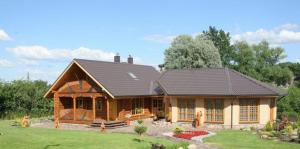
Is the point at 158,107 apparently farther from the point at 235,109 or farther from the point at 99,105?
the point at 235,109

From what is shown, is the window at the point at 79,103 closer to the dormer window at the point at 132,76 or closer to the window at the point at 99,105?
the window at the point at 99,105

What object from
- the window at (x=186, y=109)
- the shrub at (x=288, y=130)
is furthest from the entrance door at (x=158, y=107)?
the shrub at (x=288, y=130)

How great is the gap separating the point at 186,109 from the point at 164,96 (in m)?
2.47

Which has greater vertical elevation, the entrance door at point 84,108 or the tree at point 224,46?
the tree at point 224,46

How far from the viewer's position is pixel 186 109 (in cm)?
3266

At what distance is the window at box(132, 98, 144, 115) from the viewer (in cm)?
3516

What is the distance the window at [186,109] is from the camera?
1277 inches

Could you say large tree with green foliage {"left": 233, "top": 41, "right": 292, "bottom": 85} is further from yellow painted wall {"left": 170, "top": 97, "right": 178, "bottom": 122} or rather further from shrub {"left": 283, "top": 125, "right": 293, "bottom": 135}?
shrub {"left": 283, "top": 125, "right": 293, "bottom": 135}

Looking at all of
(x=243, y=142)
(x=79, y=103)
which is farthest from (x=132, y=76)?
(x=243, y=142)

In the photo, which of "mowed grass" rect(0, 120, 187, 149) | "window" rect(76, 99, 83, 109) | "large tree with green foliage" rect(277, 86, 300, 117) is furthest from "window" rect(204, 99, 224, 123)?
"window" rect(76, 99, 83, 109)

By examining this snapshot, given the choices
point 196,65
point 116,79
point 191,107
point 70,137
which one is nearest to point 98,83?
point 116,79

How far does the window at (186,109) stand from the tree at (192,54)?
29.5 meters

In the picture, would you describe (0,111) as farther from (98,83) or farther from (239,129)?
(239,129)

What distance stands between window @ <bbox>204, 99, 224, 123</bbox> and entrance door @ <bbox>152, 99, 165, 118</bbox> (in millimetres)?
6138
